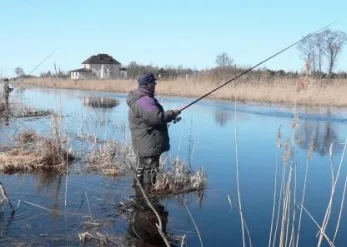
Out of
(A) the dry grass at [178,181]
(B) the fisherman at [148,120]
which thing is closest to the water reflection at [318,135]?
(A) the dry grass at [178,181]

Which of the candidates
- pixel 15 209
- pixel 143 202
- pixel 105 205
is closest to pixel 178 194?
pixel 143 202

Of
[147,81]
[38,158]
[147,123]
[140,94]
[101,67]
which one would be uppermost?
[101,67]

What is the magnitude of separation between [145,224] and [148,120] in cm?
147

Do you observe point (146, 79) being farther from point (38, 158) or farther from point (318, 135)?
point (318, 135)

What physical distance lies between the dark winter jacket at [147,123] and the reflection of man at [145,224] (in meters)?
0.76

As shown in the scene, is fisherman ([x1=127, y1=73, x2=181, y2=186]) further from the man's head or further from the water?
the water

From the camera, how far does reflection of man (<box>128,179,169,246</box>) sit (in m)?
5.08

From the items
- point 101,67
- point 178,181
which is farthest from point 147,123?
point 101,67

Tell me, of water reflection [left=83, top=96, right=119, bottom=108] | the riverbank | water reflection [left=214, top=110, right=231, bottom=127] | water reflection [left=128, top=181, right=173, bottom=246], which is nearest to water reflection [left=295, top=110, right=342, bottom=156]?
water reflection [left=214, top=110, right=231, bottom=127]

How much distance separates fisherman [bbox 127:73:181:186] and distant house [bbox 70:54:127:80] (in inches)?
3889

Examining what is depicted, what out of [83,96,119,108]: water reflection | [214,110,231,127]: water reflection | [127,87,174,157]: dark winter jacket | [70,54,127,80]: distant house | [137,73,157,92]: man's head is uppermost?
[70,54,127,80]: distant house

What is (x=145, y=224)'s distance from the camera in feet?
18.4

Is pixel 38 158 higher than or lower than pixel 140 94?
lower

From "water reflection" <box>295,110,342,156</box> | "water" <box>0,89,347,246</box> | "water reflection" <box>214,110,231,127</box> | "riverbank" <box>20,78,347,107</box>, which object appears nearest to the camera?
"water" <box>0,89,347,246</box>
